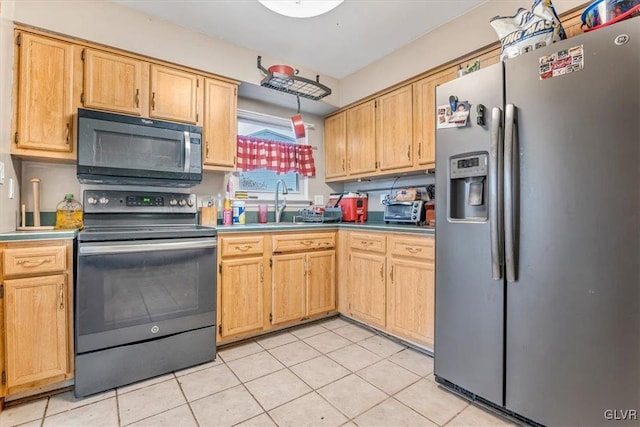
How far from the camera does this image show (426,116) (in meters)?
2.57

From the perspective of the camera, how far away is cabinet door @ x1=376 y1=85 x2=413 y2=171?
271 cm

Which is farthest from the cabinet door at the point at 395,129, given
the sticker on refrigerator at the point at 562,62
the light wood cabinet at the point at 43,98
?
the light wood cabinet at the point at 43,98

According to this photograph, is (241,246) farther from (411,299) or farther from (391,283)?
(411,299)

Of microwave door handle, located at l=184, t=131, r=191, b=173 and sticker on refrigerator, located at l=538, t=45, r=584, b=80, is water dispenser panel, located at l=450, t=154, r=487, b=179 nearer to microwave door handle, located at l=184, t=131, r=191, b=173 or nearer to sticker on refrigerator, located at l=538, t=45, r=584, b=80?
sticker on refrigerator, located at l=538, t=45, r=584, b=80

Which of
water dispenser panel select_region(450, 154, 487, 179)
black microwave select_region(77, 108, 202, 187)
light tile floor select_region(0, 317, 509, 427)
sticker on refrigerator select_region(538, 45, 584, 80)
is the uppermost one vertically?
sticker on refrigerator select_region(538, 45, 584, 80)

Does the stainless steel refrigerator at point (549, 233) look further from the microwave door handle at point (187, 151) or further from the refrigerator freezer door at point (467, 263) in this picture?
the microwave door handle at point (187, 151)

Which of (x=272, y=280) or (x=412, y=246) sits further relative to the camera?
(x=272, y=280)

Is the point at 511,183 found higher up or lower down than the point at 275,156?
lower down

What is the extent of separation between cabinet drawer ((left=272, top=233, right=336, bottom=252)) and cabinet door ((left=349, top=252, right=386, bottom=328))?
0.27m

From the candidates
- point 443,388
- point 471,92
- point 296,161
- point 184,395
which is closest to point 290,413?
point 184,395

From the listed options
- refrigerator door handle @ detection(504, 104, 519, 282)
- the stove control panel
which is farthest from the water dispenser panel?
the stove control panel

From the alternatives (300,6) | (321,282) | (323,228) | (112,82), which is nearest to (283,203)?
(323,228)

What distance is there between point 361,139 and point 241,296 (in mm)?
1974

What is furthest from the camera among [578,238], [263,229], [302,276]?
[302,276]
